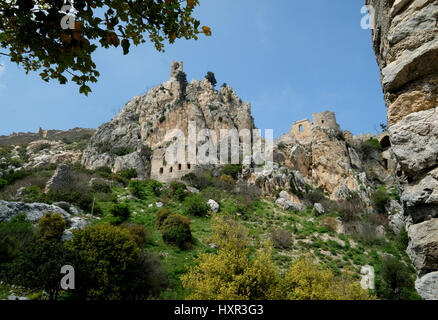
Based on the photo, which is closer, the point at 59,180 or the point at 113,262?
the point at 113,262

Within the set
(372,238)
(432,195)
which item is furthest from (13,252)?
(372,238)

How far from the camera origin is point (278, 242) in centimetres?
1598

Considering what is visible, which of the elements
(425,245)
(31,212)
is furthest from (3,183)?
(425,245)

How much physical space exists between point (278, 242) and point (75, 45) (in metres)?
15.9

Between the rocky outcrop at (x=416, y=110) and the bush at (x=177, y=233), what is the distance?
42.3 feet

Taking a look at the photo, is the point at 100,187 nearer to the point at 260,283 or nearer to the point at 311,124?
the point at 260,283

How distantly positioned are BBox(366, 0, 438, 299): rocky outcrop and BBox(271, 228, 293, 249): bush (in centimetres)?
1439

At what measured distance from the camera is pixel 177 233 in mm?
14094

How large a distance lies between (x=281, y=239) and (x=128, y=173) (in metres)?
22.7

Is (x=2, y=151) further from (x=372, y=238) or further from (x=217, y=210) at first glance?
(x=372, y=238)

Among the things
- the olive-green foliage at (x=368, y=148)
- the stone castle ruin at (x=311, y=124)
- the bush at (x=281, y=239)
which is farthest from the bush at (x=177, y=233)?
the olive-green foliage at (x=368, y=148)

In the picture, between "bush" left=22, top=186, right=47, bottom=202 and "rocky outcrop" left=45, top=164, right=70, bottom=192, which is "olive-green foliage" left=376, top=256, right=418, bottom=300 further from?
"rocky outcrop" left=45, top=164, right=70, bottom=192

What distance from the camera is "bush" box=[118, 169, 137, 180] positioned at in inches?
1245

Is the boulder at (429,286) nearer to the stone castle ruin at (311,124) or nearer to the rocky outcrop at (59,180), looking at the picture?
the rocky outcrop at (59,180)
